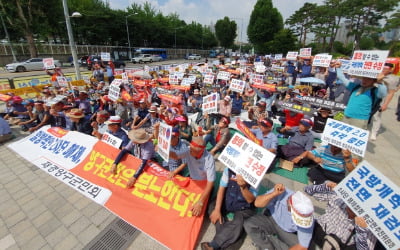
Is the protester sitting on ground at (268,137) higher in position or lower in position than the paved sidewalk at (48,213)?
higher

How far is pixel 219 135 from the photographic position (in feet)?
18.2

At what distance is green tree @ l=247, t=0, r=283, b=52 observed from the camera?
52156mm

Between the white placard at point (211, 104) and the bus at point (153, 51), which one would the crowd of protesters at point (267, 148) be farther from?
the bus at point (153, 51)

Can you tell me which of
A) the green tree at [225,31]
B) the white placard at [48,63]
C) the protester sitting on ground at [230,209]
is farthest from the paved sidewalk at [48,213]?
the green tree at [225,31]

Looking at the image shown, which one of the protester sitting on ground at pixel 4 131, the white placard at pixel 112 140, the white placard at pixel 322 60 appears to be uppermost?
the white placard at pixel 322 60

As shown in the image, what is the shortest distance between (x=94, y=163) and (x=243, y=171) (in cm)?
304

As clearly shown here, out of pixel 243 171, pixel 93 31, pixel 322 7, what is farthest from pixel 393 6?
pixel 93 31

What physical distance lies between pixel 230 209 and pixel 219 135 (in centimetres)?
271

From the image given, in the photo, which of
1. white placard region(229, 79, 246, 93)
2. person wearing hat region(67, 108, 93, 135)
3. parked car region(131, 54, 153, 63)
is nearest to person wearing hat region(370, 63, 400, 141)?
white placard region(229, 79, 246, 93)

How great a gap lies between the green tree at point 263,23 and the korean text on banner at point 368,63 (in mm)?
51939

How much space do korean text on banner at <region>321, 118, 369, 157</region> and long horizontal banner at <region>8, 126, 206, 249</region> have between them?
2.30 meters

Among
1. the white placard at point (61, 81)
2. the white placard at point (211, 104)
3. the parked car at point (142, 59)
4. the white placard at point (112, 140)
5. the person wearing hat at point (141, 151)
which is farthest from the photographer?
the parked car at point (142, 59)

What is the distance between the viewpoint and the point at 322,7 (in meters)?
37.2

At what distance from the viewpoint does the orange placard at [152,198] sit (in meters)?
2.80
